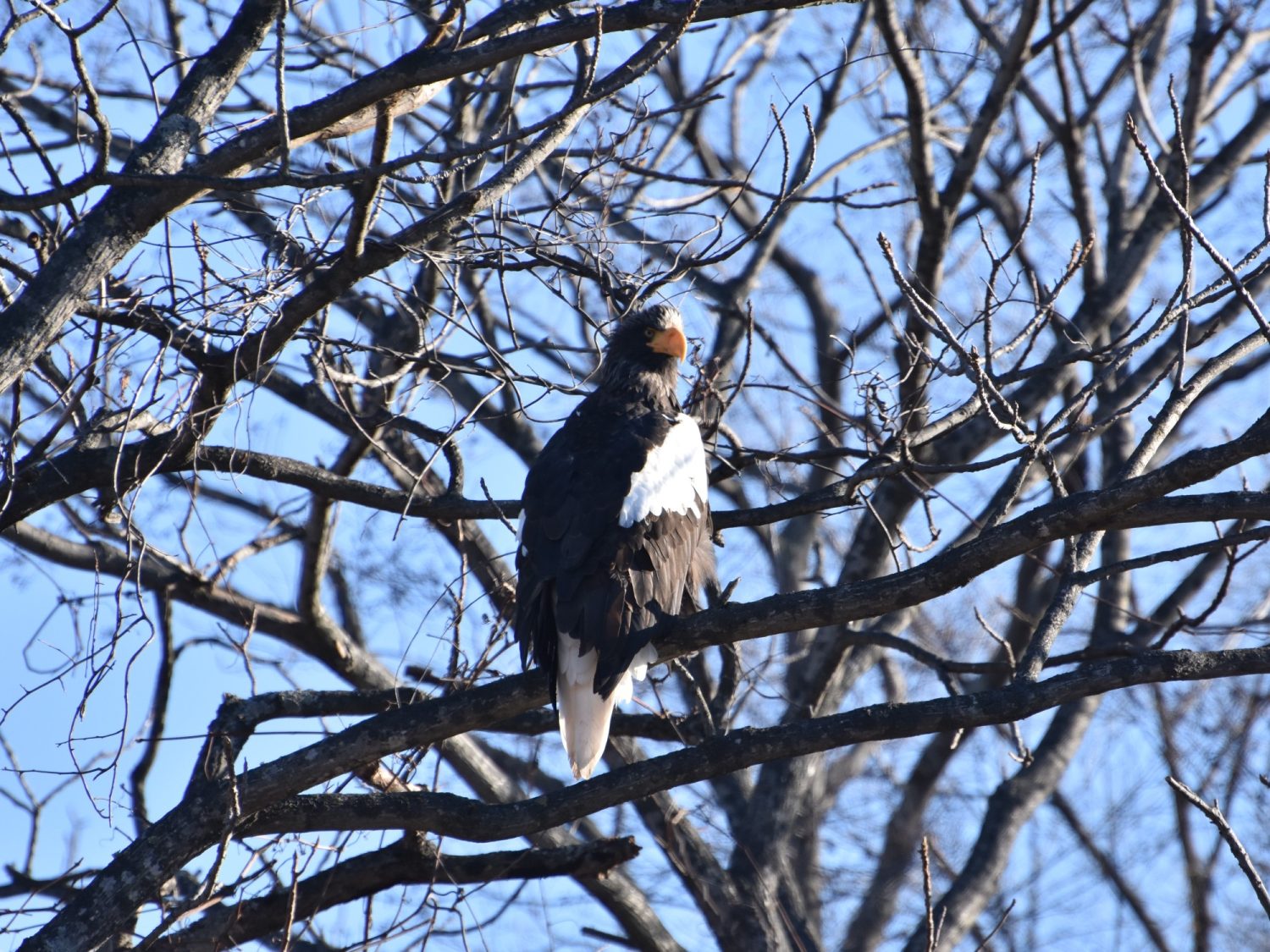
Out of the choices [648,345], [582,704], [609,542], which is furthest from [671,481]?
[648,345]

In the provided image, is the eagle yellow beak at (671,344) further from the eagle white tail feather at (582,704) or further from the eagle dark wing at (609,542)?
the eagle white tail feather at (582,704)

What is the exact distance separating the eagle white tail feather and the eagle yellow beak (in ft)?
4.08

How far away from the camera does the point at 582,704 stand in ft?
12.6

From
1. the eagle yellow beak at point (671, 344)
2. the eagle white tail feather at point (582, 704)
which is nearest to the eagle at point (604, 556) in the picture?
the eagle white tail feather at point (582, 704)

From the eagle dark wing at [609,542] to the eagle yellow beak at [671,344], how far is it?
50 cm

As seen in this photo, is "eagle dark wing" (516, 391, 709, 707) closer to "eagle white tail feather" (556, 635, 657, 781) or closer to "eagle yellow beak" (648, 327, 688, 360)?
"eagle white tail feather" (556, 635, 657, 781)

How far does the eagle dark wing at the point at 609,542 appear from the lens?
3.79 meters

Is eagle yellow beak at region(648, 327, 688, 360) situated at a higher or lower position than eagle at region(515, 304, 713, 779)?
higher

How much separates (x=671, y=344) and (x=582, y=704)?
1.42 m

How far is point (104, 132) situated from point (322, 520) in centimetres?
216

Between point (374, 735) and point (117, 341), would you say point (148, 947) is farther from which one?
point (117, 341)

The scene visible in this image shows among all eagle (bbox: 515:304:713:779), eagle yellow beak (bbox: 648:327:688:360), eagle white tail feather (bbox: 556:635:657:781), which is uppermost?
eagle yellow beak (bbox: 648:327:688:360)

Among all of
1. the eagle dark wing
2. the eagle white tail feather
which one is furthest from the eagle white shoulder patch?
the eagle white tail feather

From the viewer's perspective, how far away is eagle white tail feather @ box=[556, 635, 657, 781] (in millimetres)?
3801
